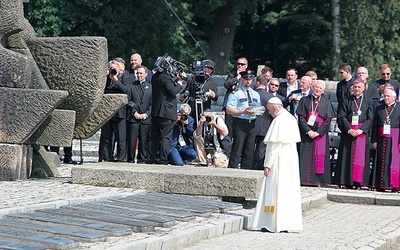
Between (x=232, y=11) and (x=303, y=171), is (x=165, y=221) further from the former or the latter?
(x=232, y=11)

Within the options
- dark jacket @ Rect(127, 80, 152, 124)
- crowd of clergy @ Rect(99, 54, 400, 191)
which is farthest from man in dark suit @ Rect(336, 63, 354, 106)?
dark jacket @ Rect(127, 80, 152, 124)

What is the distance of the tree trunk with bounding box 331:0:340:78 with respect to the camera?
4056 cm

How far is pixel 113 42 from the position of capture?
37094mm

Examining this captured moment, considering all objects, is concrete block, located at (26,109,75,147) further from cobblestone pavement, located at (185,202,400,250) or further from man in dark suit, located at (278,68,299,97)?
man in dark suit, located at (278,68,299,97)

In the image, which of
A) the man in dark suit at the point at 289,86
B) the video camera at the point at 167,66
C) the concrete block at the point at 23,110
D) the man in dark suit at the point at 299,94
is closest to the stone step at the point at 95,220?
the concrete block at the point at 23,110

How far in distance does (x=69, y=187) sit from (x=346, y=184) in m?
6.42

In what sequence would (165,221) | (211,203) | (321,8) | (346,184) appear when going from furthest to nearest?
(321,8) → (346,184) → (211,203) → (165,221)

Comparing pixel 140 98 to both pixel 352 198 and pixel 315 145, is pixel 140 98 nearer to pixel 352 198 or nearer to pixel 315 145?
pixel 315 145

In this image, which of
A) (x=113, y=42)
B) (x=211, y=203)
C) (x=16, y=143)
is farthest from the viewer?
(x=113, y=42)

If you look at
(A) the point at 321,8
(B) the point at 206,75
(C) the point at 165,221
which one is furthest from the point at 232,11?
(C) the point at 165,221

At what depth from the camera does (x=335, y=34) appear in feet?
134

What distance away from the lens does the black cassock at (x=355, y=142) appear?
20172mm

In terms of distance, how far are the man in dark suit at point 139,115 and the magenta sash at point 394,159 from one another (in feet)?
13.2

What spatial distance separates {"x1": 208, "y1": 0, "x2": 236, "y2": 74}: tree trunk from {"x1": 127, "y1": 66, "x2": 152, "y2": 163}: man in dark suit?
19.3 metres
